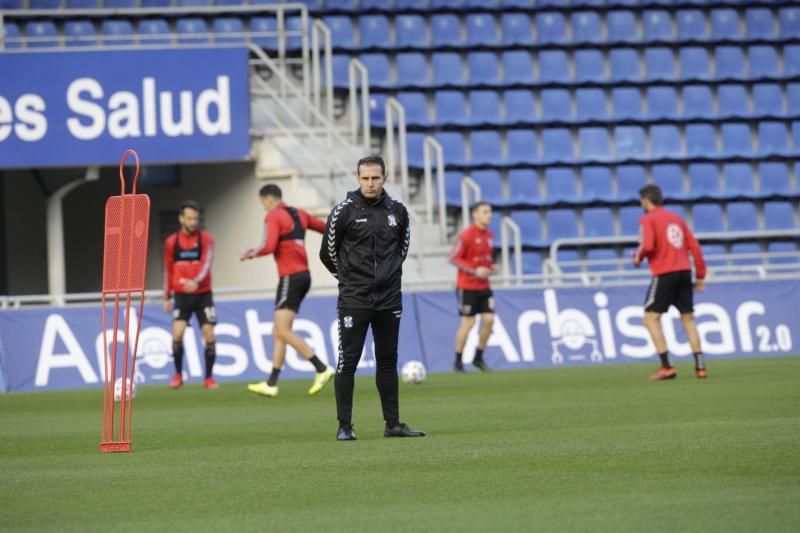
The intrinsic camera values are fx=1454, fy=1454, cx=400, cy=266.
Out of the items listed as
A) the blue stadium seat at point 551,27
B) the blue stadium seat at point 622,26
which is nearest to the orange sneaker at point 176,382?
the blue stadium seat at point 551,27

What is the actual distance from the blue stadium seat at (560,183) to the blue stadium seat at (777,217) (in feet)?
11.2

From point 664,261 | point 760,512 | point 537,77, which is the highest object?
point 537,77

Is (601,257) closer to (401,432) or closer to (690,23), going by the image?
(690,23)

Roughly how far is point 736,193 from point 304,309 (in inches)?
356

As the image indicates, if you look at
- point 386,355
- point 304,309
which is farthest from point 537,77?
point 386,355

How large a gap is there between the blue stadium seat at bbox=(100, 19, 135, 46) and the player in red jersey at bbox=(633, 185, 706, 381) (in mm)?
11817

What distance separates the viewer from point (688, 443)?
8.45 m

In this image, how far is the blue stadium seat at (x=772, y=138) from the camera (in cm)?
2627

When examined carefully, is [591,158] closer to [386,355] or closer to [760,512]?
[386,355]

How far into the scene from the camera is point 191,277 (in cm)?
1809

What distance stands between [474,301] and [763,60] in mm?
10748

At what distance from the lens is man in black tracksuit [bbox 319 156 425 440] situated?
31.9ft

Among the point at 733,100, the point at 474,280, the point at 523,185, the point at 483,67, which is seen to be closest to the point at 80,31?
the point at 483,67

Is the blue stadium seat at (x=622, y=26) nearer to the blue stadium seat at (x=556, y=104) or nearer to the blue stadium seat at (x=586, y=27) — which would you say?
the blue stadium seat at (x=586, y=27)
